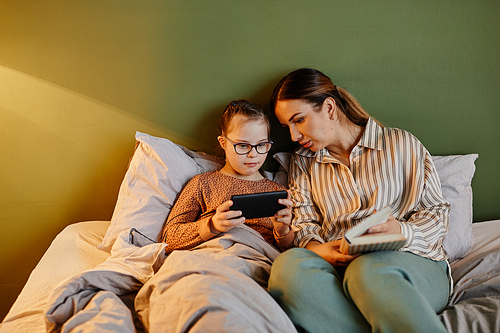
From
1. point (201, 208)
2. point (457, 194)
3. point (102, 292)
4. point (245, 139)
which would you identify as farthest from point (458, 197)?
point (102, 292)

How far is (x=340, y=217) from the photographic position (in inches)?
50.7

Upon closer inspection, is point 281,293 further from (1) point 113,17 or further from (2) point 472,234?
(1) point 113,17

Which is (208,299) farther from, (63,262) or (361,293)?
(63,262)

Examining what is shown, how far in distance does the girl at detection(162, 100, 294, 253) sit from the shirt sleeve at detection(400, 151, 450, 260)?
420 mm

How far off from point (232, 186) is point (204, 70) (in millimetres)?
579

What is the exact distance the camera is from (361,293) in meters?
0.88

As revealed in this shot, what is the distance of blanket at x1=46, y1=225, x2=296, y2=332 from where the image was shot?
791 mm

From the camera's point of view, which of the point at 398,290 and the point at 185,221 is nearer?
the point at 398,290

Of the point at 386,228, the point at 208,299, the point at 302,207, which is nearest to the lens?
the point at 208,299

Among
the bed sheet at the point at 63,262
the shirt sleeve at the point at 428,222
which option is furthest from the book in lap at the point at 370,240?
the bed sheet at the point at 63,262

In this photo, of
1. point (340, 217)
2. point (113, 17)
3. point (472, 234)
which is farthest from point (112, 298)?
point (472, 234)

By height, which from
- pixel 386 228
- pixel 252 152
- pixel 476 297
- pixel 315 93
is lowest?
pixel 476 297

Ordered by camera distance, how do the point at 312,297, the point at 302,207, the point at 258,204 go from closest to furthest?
the point at 312,297 < the point at 258,204 < the point at 302,207

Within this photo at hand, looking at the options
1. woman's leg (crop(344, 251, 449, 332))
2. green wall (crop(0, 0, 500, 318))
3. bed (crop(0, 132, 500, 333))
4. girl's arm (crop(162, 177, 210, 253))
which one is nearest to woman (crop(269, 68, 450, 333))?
woman's leg (crop(344, 251, 449, 332))
